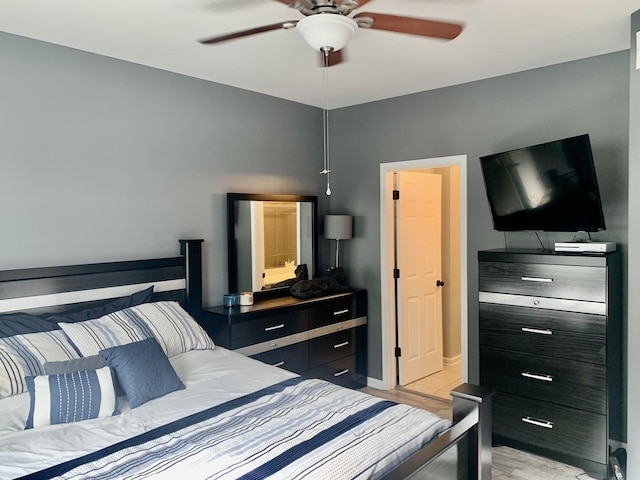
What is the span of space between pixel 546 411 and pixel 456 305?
2.22 meters

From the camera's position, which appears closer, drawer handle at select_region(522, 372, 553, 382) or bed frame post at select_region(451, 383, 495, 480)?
bed frame post at select_region(451, 383, 495, 480)

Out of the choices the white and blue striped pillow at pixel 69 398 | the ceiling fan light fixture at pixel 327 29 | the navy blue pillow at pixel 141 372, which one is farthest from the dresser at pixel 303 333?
the ceiling fan light fixture at pixel 327 29

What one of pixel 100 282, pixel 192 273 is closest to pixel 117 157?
pixel 100 282

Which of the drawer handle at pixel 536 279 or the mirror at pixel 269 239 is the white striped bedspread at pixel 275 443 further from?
the mirror at pixel 269 239

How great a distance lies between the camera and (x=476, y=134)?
12.7 ft

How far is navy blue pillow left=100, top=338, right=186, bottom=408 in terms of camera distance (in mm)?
2309

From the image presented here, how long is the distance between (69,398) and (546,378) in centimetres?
274

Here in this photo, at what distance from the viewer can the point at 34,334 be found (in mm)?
2490

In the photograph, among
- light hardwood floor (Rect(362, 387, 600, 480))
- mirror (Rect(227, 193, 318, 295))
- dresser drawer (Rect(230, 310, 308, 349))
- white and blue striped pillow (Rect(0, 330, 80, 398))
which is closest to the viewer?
white and blue striped pillow (Rect(0, 330, 80, 398))

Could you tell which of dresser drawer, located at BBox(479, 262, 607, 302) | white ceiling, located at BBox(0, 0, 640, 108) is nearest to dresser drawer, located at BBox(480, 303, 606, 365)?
dresser drawer, located at BBox(479, 262, 607, 302)

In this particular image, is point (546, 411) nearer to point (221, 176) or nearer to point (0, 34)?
point (221, 176)

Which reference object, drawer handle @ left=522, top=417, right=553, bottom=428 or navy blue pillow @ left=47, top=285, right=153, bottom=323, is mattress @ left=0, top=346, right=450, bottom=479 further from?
drawer handle @ left=522, top=417, right=553, bottom=428

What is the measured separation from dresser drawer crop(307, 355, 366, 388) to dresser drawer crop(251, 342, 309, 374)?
0.41 ft

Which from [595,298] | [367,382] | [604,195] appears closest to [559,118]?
[604,195]
